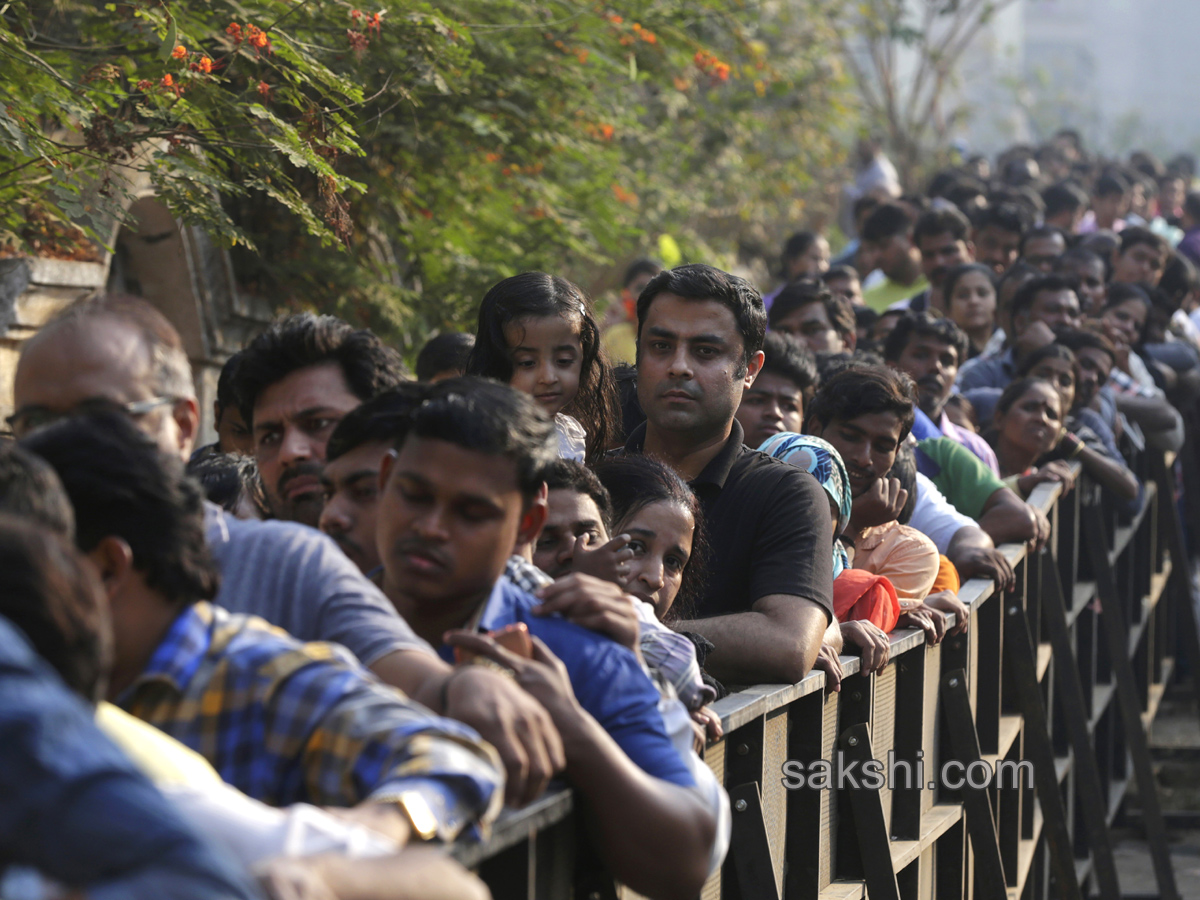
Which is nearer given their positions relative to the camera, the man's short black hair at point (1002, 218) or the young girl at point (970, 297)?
the young girl at point (970, 297)

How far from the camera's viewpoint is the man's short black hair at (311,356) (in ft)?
10.8

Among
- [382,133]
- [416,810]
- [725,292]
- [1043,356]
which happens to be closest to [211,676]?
[416,810]

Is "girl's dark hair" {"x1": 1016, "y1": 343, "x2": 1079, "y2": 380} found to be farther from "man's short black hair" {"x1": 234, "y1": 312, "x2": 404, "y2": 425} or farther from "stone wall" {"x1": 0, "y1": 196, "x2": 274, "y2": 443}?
"man's short black hair" {"x1": 234, "y1": 312, "x2": 404, "y2": 425}

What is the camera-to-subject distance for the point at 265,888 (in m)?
1.56

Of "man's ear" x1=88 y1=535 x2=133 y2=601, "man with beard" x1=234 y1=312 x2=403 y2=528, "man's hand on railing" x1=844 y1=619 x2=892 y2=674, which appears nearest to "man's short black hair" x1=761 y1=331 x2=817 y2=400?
"man's hand on railing" x1=844 y1=619 x2=892 y2=674

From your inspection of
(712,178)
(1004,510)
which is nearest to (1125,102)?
(712,178)

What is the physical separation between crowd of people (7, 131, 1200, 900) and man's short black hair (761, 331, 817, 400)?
0.5 inches

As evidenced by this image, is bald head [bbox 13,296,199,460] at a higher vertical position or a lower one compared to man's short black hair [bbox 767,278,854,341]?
higher

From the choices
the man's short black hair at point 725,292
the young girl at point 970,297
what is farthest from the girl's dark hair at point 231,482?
the young girl at point 970,297

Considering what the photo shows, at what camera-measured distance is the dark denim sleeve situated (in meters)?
1.27

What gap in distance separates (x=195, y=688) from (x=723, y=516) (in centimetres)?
235

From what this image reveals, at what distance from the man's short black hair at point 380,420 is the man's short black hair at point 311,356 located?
429mm

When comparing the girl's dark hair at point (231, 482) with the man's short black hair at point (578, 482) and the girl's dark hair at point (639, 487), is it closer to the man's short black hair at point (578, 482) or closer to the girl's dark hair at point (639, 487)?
the man's short black hair at point (578, 482)

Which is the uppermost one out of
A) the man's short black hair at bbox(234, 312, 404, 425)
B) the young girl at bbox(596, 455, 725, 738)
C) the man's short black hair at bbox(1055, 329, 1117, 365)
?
the man's short black hair at bbox(234, 312, 404, 425)
